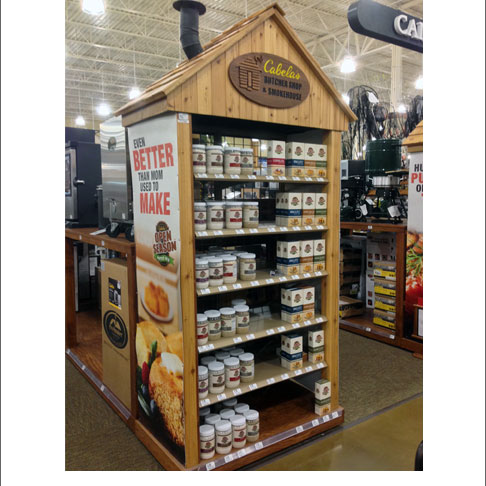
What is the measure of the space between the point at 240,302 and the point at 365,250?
3.64 meters

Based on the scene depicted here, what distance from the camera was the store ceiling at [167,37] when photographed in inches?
392

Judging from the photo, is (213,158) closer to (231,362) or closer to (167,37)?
(231,362)

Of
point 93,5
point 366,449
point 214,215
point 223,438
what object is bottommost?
point 366,449

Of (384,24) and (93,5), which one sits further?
(93,5)

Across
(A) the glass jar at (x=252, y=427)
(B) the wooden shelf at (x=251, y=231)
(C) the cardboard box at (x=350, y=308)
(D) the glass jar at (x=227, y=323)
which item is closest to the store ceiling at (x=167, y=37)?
(C) the cardboard box at (x=350, y=308)

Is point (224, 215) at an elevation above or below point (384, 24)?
below

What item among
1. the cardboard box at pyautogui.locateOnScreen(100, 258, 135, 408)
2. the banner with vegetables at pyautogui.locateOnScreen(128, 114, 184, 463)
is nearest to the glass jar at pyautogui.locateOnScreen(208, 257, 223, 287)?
the banner with vegetables at pyautogui.locateOnScreen(128, 114, 184, 463)

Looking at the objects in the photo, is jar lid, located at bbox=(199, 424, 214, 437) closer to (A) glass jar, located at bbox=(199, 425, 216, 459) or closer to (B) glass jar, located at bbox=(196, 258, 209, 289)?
(A) glass jar, located at bbox=(199, 425, 216, 459)

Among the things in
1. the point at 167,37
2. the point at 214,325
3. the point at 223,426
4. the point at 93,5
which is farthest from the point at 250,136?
the point at 167,37

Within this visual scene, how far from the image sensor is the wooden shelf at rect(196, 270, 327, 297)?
8.56 feet

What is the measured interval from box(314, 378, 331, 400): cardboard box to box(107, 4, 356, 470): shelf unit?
0.08m

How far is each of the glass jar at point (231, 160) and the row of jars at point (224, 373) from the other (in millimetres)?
1236

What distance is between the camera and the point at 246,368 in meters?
2.87

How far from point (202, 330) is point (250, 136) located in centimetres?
161
